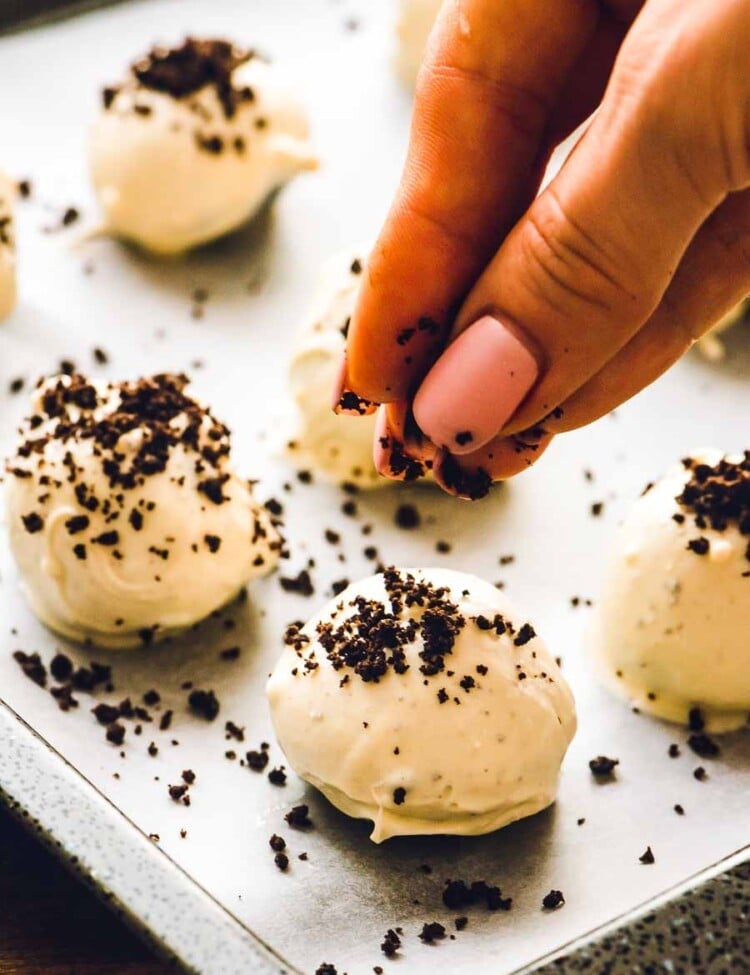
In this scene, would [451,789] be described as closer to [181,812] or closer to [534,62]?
[181,812]

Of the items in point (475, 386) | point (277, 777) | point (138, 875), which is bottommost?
point (277, 777)

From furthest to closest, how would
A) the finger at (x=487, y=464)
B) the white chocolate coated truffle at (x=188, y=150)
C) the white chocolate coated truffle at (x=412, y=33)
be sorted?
the white chocolate coated truffle at (x=412, y=33), the white chocolate coated truffle at (x=188, y=150), the finger at (x=487, y=464)

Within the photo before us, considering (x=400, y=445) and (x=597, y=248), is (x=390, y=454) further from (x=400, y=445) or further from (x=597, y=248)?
(x=597, y=248)

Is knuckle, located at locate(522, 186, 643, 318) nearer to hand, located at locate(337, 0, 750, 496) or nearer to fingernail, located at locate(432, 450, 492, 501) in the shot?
hand, located at locate(337, 0, 750, 496)

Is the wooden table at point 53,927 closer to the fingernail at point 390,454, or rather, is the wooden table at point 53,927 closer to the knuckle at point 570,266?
the fingernail at point 390,454

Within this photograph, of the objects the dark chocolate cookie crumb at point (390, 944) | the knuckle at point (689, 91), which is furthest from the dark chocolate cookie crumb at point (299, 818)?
the knuckle at point (689, 91)

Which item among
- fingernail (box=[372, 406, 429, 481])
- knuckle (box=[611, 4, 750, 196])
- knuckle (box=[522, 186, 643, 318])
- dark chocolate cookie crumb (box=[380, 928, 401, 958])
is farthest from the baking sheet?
knuckle (box=[611, 4, 750, 196])

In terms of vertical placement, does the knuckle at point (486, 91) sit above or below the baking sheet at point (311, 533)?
above

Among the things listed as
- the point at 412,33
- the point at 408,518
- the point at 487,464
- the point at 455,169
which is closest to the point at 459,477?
the point at 487,464
